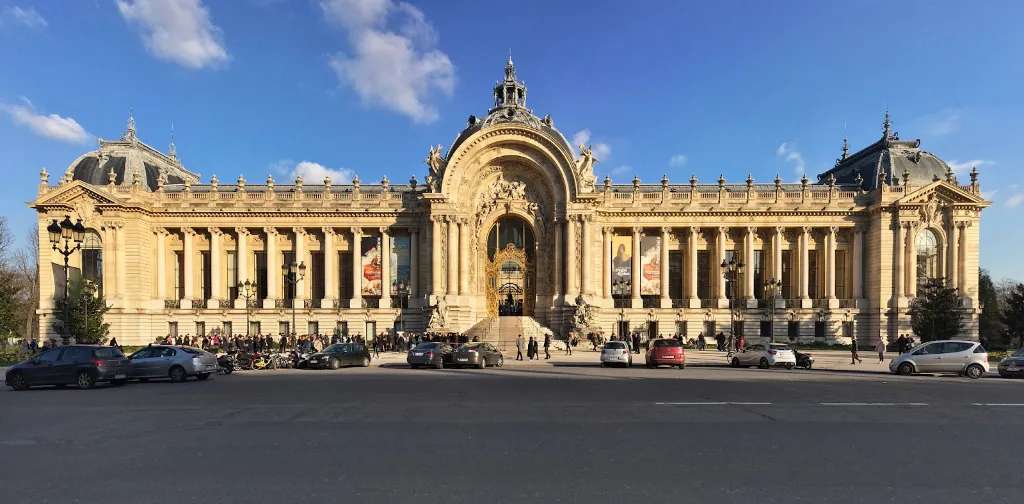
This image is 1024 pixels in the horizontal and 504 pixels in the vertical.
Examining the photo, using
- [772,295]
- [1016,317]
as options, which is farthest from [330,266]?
[1016,317]

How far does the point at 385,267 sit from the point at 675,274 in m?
25.5

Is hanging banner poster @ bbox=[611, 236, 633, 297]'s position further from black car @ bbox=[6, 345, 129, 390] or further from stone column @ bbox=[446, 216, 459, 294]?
black car @ bbox=[6, 345, 129, 390]

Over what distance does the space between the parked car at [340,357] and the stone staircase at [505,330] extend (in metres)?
12.7

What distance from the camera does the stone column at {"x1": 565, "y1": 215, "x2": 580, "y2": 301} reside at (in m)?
43.5

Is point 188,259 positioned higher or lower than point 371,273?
higher

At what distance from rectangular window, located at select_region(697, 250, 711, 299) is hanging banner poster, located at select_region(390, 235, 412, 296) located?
25488mm

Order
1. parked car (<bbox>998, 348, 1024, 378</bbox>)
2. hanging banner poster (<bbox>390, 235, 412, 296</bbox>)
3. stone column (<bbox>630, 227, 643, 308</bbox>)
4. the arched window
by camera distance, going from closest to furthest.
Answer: parked car (<bbox>998, 348, 1024, 378</bbox>) → the arched window → stone column (<bbox>630, 227, 643, 308</bbox>) → hanging banner poster (<bbox>390, 235, 412, 296</bbox>)

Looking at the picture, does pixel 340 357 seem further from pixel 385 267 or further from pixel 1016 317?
pixel 1016 317

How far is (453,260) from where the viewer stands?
44.6m

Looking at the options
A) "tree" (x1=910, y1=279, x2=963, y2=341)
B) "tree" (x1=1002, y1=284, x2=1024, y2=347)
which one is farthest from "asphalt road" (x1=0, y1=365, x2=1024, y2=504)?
"tree" (x1=1002, y1=284, x2=1024, y2=347)

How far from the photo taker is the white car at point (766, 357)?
26062 mm

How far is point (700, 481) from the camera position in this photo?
7.08 meters

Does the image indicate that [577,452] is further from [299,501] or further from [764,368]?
[764,368]

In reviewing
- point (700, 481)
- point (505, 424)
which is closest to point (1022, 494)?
point (700, 481)
